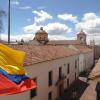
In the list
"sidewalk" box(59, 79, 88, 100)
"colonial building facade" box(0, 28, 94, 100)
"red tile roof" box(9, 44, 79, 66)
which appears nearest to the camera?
"colonial building facade" box(0, 28, 94, 100)

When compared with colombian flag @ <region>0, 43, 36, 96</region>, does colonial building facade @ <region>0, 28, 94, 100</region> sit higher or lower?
lower

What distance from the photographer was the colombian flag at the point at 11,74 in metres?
5.72

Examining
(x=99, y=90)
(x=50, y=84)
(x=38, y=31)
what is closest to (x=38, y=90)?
(x=50, y=84)

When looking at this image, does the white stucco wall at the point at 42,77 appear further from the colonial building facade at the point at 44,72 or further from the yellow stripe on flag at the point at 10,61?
the yellow stripe on flag at the point at 10,61

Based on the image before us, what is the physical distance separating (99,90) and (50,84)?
1175 centimetres

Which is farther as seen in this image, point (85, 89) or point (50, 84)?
point (85, 89)

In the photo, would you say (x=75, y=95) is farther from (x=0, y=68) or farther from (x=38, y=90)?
(x=0, y=68)

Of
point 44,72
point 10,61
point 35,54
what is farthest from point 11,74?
point 44,72

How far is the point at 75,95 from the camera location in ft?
84.0

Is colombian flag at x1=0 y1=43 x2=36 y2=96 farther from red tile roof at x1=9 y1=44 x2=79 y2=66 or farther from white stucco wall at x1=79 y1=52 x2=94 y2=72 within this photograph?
white stucco wall at x1=79 y1=52 x2=94 y2=72

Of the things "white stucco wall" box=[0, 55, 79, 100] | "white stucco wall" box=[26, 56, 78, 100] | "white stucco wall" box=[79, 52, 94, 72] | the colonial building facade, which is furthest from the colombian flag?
"white stucco wall" box=[79, 52, 94, 72]

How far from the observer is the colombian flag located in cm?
572

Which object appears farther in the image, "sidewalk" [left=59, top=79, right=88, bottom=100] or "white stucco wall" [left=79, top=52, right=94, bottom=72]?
"white stucco wall" [left=79, top=52, right=94, bottom=72]

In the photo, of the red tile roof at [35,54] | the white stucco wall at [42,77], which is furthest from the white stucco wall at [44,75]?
the red tile roof at [35,54]
